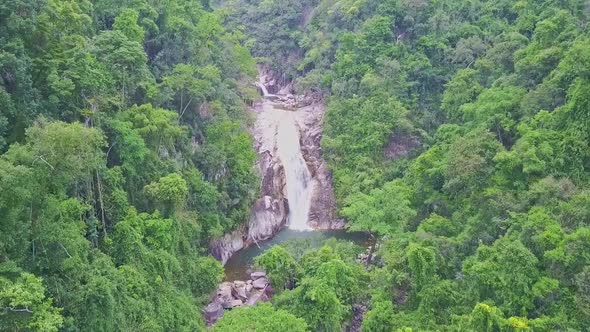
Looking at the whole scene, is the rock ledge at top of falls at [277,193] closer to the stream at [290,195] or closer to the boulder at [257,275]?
the stream at [290,195]

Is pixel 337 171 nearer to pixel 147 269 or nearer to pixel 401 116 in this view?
pixel 401 116

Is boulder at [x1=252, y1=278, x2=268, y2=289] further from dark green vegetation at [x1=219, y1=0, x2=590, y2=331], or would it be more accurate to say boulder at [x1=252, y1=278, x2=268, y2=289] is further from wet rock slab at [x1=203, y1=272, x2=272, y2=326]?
dark green vegetation at [x1=219, y1=0, x2=590, y2=331]

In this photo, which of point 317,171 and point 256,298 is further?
point 317,171

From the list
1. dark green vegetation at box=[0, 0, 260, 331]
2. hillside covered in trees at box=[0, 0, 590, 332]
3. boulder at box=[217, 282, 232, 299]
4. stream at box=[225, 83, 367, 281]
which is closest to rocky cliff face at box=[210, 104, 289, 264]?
stream at box=[225, 83, 367, 281]

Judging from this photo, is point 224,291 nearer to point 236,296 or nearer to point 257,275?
point 236,296

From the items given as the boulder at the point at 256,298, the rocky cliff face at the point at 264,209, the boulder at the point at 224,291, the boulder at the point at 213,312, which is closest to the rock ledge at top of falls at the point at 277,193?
the rocky cliff face at the point at 264,209

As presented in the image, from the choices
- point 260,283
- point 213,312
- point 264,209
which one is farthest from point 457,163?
point 213,312
